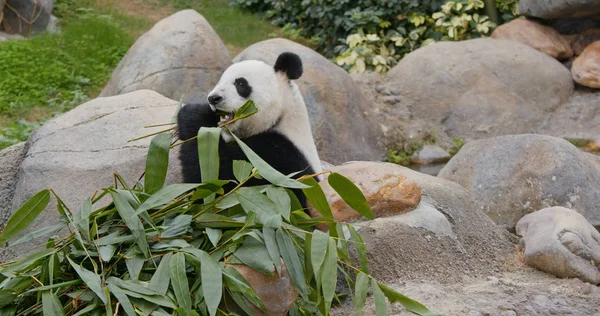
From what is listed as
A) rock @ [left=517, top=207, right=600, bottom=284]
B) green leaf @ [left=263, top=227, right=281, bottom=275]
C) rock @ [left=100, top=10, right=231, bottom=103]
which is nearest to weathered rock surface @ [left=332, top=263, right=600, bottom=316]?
rock @ [left=517, top=207, right=600, bottom=284]

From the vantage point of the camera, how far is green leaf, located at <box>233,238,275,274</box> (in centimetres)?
280

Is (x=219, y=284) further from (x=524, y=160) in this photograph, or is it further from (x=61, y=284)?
(x=524, y=160)

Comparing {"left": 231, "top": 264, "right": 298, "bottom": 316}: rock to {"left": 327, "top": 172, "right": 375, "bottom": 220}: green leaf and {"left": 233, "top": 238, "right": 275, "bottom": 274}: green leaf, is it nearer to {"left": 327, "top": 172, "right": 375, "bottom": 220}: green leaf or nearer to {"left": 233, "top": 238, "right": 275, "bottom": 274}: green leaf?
{"left": 233, "top": 238, "right": 275, "bottom": 274}: green leaf

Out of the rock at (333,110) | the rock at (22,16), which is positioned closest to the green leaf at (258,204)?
the rock at (333,110)

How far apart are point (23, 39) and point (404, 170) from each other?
6.72 metres

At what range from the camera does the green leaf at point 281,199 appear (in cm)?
289

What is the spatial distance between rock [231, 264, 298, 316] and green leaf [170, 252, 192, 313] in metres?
0.22

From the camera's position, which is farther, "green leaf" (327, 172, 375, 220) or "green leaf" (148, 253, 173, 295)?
"green leaf" (327, 172, 375, 220)

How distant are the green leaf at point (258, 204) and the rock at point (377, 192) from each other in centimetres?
95

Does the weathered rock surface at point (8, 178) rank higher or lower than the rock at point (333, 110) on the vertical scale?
higher

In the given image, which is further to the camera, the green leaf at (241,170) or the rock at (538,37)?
the rock at (538,37)

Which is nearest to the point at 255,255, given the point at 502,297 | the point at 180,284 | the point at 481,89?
the point at 180,284

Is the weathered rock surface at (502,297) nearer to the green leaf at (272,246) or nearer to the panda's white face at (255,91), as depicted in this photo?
the green leaf at (272,246)

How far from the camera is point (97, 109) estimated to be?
15.0 ft
